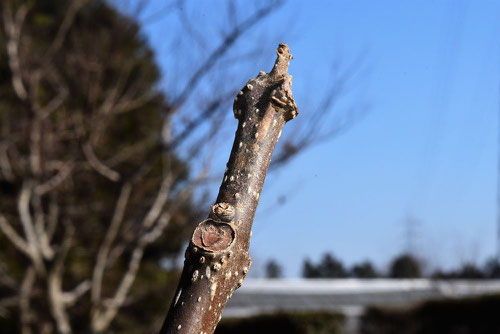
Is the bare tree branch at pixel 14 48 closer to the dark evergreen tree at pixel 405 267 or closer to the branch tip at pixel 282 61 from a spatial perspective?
the branch tip at pixel 282 61

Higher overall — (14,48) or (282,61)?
(14,48)

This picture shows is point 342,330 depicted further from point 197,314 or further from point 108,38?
point 197,314

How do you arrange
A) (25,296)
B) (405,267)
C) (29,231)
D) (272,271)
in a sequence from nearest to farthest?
(29,231)
(25,296)
(272,271)
(405,267)

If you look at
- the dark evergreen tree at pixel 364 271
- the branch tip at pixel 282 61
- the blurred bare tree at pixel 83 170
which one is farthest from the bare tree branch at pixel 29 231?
the dark evergreen tree at pixel 364 271

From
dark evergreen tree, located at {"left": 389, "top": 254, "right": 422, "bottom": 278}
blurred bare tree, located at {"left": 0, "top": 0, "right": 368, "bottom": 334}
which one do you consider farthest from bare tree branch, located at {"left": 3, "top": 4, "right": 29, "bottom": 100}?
dark evergreen tree, located at {"left": 389, "top": 254, "right": 422, "bottom": 278}

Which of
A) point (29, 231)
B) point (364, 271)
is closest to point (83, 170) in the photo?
point (29, 231)

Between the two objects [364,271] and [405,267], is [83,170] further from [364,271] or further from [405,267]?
[405,267]

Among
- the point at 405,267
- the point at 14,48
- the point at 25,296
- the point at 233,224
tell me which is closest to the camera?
the point at 233,224

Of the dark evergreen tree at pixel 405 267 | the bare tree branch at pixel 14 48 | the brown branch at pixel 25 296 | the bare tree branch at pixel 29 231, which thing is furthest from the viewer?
the dark evergreen tree at pixel 405 267

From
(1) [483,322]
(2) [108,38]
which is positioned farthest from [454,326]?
(2) [108,38]
